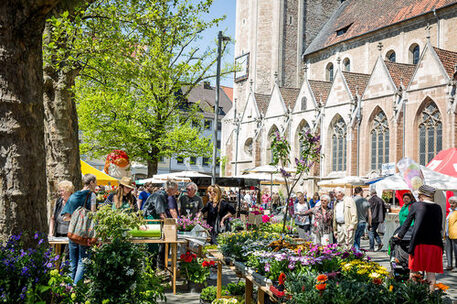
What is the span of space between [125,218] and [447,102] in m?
22.7

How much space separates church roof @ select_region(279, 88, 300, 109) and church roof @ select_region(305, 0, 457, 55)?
5103 mm

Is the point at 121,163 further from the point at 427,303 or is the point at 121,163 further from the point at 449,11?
the point at 449,11

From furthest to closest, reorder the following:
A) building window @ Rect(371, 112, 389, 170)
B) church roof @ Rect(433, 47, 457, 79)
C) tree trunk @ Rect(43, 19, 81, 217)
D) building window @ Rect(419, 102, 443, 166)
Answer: building window @ Rect(371, 112, 389, 170) < building window @ Rect(419, 102, 443, 166) < church roof @ Rect(433, 47, 457, 79) < tree trunk @ Rect(43, 19, 81, 217)

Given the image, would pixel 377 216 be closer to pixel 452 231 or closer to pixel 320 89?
pixel 452 231

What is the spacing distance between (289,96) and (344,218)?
3013 centimetres

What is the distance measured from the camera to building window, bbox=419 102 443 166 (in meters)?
25.4

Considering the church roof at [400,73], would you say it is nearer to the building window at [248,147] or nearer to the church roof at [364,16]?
the church roof at [364,16]

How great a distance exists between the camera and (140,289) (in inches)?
207

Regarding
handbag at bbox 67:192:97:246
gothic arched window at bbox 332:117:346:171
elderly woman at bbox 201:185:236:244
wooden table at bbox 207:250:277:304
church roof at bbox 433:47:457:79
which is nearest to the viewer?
wooden table at bbox 207:250:277:304

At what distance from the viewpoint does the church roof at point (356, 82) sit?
31547 mm

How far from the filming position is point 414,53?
33.4 metres

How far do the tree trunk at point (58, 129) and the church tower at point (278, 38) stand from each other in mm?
35035

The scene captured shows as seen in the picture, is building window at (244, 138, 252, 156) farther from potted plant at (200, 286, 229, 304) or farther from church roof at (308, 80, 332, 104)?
potted plant at (200, 286, 229, 304)

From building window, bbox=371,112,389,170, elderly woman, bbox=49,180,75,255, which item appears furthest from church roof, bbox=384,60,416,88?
elderly woman, bbox=49,180,75,255
